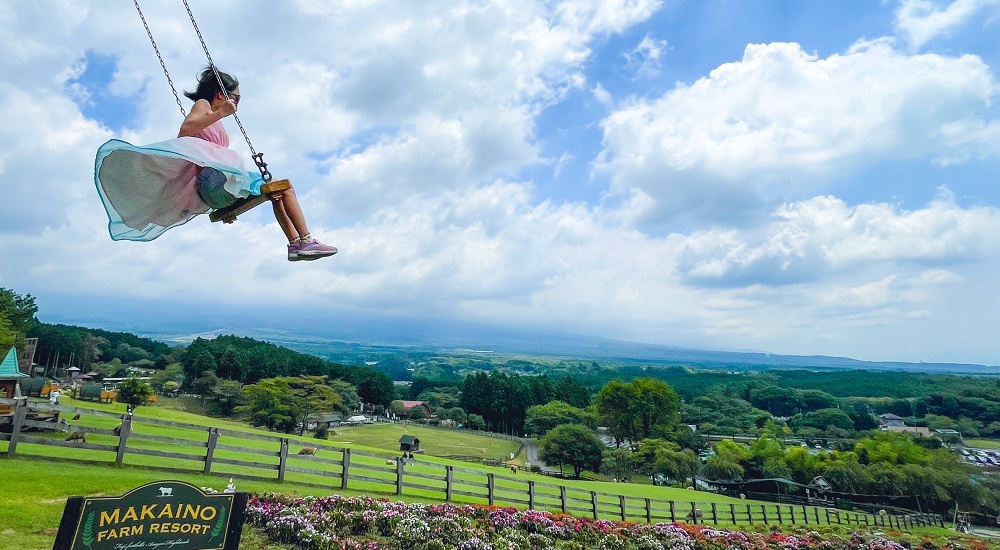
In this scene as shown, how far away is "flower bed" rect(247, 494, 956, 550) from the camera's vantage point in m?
6.48

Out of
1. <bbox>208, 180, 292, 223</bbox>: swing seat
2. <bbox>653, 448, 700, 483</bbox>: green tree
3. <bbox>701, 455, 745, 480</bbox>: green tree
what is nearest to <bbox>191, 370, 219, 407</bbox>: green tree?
<bbox>653, 448, 700, 483</bbox>: green tree

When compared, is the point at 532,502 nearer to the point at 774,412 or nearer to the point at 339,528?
the point at 339,528

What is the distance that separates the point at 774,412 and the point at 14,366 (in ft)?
354

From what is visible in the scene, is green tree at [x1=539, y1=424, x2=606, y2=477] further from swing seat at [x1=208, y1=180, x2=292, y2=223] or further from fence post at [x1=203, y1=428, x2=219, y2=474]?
swing seat at [x1=208, y1=180, x2=292, y2=223]

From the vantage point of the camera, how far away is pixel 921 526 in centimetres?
2494

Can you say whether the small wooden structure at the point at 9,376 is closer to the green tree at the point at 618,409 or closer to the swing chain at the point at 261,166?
the swing chain at the point at 261,166

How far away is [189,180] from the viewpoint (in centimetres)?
380

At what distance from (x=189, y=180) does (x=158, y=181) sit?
21 centimetres

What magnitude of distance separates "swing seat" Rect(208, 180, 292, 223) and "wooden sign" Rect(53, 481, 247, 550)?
222cm

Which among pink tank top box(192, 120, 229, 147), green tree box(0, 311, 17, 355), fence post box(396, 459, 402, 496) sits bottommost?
fence post box(396, 459, 402, 496)

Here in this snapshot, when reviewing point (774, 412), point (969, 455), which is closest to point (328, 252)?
point (969, 455)

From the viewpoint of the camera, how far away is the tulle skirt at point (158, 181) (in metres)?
3.41

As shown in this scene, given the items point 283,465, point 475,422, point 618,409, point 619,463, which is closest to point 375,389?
point 475,422

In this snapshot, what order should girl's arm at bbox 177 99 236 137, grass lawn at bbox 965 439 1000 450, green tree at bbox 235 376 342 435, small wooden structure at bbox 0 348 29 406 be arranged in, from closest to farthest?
girl's arm at bbox 177 99 236 137
small wooden structure at bbox 0 348 29 406
green tree at bbox 235 376 342 435
grass lawn at bbox 965 439 1000 450
